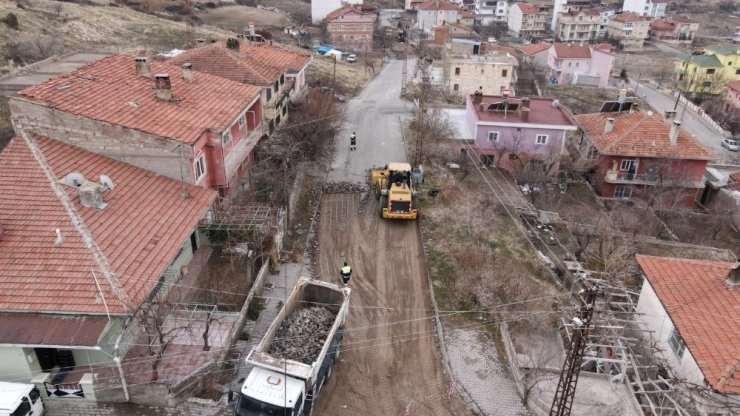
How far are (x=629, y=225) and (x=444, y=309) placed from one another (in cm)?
1785

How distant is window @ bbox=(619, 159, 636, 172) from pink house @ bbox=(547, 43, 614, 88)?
145ft

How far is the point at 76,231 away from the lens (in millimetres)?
18406

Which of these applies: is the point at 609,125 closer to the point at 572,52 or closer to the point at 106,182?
the point at 106,182

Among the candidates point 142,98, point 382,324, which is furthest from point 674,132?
point 142,98

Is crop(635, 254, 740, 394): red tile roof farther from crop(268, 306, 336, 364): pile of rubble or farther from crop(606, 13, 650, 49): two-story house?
crop(606, 13, 650, 49): two-story house

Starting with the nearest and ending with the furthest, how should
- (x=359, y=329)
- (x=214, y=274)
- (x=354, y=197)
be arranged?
(x=359, y=329) < (x=214, y=274) < (x=354, y=197)

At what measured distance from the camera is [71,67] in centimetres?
3841

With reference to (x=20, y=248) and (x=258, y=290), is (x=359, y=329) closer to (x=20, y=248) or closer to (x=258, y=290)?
(x=258, y=290)

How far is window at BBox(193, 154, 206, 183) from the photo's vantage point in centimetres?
2384

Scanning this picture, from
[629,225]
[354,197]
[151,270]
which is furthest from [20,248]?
[629,225]

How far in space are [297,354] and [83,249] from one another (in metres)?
8.08

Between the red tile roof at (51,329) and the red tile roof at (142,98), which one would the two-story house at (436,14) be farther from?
the red tile roof at (51,329)

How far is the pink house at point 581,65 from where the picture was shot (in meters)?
77.4

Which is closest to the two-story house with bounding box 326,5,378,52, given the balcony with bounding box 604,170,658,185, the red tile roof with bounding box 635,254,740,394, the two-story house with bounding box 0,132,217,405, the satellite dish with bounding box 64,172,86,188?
the balcony with bounding box 604,170,658,185
